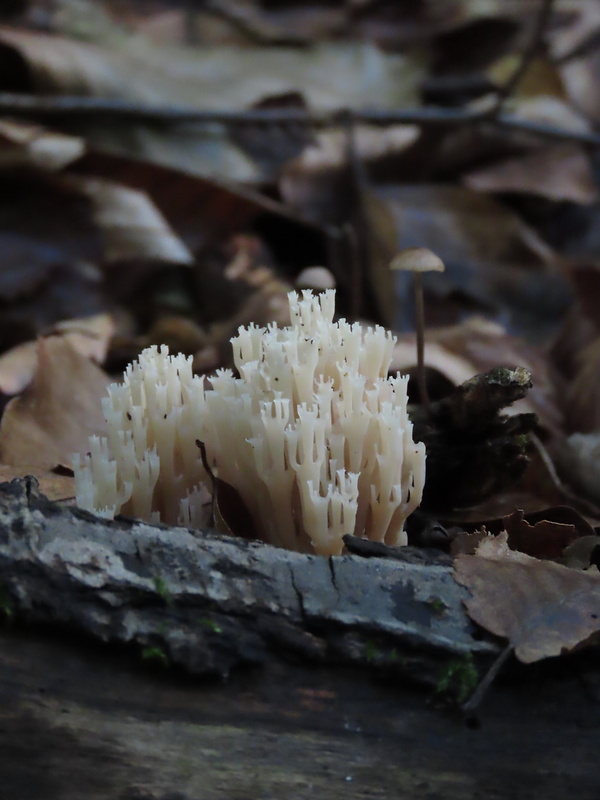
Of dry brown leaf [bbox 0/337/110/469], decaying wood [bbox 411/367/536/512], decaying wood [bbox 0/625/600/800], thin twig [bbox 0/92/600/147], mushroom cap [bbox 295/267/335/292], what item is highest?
thin twig [bbox 0/92/600/147]

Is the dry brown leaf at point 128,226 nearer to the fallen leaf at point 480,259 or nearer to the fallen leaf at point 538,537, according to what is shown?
the fallen leaf at point 480,259

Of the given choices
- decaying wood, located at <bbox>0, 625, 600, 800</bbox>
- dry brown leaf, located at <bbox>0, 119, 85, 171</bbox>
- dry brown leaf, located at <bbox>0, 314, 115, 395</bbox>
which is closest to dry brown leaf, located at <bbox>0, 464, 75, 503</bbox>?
dry brown leaf, located at <bbox>0, 314, 115, 395</bbox>

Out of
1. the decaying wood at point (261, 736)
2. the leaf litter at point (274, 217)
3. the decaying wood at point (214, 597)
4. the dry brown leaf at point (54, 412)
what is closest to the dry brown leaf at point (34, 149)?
the leaf litter at point (274, 217)

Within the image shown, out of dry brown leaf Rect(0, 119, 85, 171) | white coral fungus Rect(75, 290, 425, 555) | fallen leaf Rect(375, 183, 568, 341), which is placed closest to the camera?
white coral fungus Rect(75, 290, 425, 555)

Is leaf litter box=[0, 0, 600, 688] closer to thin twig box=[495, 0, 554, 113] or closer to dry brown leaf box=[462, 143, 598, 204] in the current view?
dry brown leaf box=[462, 143, 598, 204]

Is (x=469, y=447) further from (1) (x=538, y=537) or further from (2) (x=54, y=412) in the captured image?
(2) (x=54, y=412)

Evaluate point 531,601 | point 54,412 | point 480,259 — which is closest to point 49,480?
point 54,412
